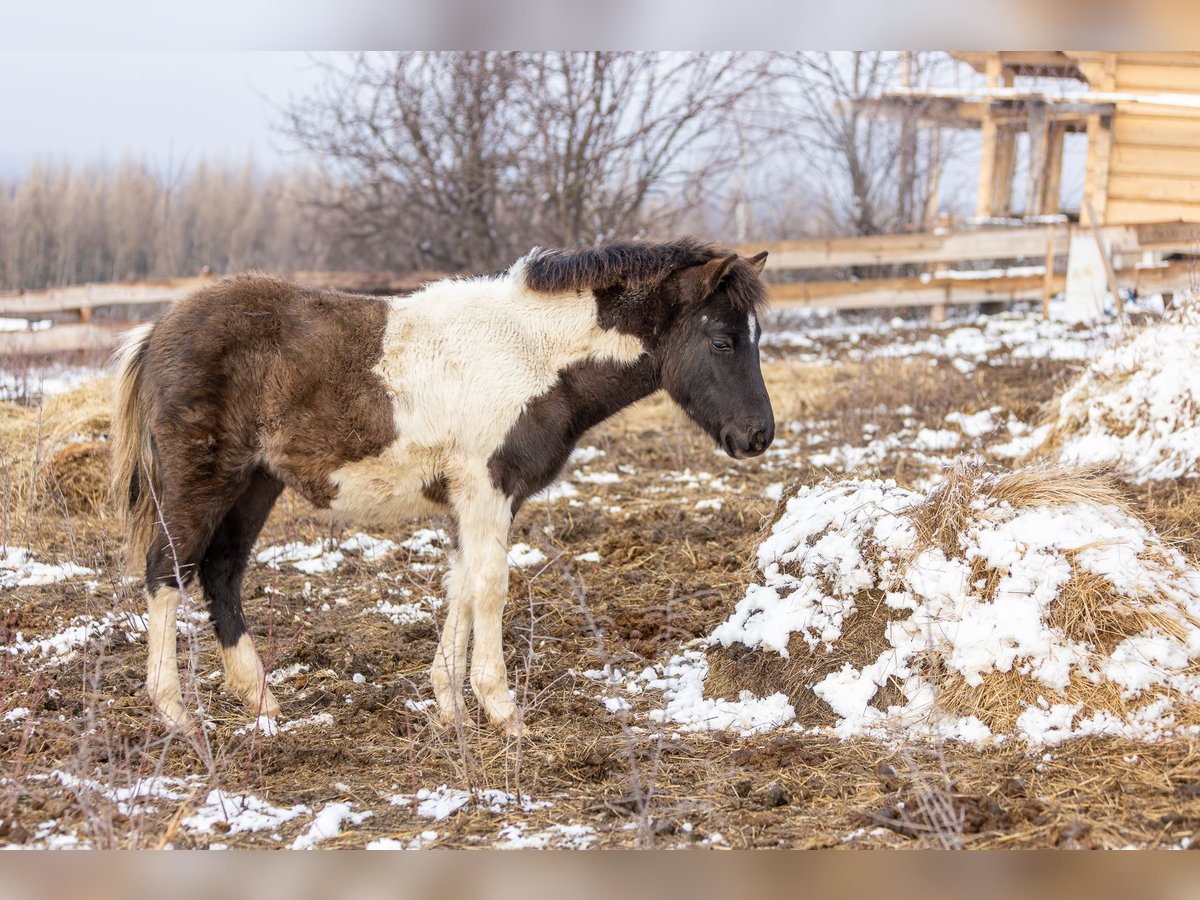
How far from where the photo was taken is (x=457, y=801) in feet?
12.1

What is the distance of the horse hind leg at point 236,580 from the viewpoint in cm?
487

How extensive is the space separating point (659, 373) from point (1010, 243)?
12137 mm

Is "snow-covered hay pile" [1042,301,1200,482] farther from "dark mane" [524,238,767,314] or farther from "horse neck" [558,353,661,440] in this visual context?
"horse neck" [558,353,661,440]

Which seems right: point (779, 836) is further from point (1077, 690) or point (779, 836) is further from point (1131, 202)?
point (1131, 202)

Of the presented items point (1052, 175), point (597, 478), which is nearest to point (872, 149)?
point (1052, 175)

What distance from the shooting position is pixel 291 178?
2659 cm

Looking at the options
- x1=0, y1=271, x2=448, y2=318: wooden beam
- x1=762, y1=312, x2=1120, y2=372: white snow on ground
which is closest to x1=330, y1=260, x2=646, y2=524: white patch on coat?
x1=762, y1=312, x2=1120, y2=372: white snow on ground

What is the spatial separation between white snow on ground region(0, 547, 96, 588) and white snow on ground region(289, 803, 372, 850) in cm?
370

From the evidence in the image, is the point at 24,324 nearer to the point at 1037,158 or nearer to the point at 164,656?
the point at 164,656

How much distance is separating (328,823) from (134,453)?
2358 millimetres

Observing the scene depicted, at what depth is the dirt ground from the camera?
3328 millimetres
